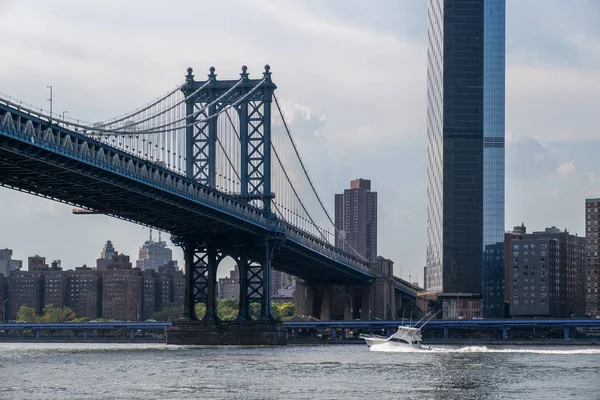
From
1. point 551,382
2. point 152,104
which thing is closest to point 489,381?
point 551,382

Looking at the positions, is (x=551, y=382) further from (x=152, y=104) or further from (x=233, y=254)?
(x=233, y=254)

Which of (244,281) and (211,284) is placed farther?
(244,281)

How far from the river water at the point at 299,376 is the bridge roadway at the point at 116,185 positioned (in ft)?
42.6

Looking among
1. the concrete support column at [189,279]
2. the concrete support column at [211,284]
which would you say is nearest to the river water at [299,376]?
the concrete support column at [211,284]

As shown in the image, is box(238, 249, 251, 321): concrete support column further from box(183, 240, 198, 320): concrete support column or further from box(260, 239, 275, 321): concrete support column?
box(183, 240, 198, 320): concrete support column

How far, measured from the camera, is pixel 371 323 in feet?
598

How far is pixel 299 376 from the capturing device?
90.9m

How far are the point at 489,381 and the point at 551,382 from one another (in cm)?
365

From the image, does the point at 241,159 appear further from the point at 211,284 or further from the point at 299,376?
the point at 299,376

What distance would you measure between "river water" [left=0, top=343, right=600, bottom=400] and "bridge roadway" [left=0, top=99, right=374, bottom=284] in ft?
42.6

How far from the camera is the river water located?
7669cm

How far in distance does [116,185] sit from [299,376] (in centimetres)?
2783

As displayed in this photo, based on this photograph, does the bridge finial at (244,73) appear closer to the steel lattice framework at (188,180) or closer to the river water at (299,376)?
the steel lattice framework at (188,180)

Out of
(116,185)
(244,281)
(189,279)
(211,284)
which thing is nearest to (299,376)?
(116,185)
